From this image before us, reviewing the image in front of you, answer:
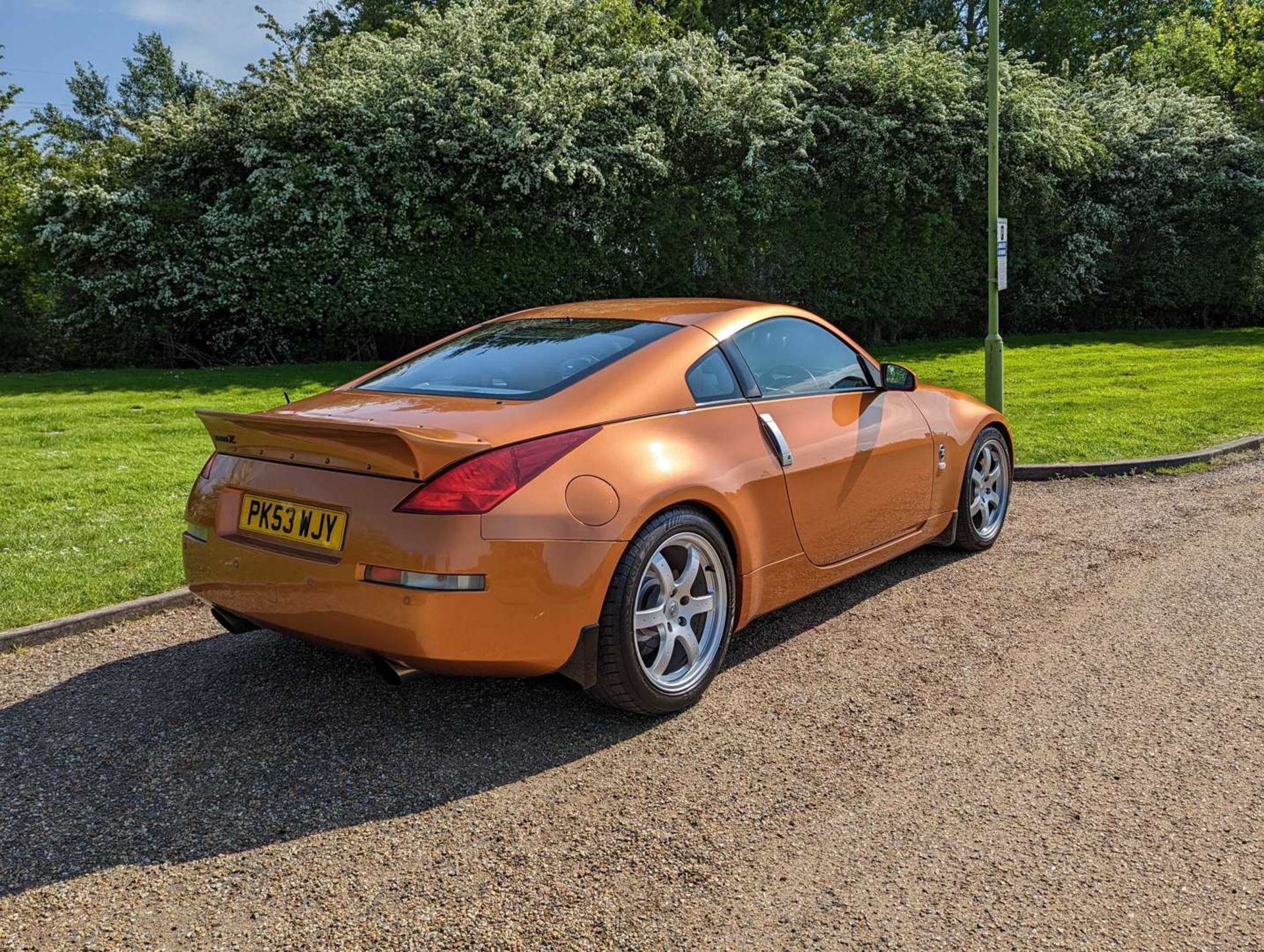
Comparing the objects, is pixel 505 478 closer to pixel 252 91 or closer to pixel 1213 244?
pixel 252 91

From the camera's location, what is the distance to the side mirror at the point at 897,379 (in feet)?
16.1

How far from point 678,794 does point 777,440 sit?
157 cm

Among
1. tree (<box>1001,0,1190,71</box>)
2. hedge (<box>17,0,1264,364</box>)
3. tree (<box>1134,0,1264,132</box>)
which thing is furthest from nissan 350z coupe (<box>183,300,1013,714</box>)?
tree (<box>1001,0,1190,71</box>)

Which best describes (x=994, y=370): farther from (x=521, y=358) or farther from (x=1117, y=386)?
(x=521, y=358)

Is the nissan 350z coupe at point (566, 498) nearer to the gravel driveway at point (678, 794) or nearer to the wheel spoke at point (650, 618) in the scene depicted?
the wheel spoke at point (650, 618)

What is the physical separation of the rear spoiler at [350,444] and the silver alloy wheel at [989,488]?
339 centimetres

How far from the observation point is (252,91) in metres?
14.5

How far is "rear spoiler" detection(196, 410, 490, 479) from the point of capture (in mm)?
3107

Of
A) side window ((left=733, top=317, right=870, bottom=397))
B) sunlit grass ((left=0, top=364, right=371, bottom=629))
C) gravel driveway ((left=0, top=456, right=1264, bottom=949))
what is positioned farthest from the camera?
sunlit grass ((left=0, top=364, right=371, bottom=629))

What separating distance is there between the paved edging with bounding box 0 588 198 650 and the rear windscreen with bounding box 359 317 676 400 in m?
1.51

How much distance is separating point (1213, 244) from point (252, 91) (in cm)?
1842

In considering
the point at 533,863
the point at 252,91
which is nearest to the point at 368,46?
the point at 252,91

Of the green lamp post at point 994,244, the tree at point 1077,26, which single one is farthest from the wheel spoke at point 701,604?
the tree at point 1077,26

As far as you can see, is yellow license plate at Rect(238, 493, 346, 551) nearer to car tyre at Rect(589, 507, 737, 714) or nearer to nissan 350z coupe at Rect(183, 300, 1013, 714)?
nissan 350z coupe at Rect(183, 300, 1013, 714)
